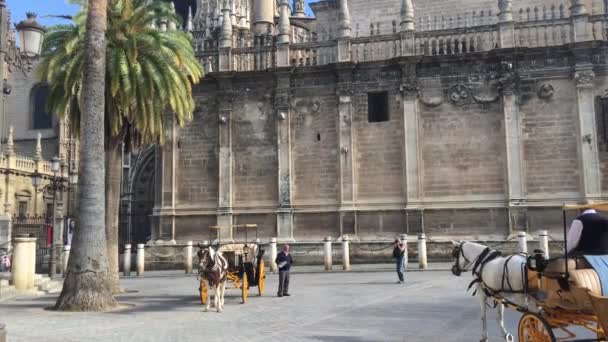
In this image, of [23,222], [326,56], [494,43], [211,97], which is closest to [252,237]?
[211,97]

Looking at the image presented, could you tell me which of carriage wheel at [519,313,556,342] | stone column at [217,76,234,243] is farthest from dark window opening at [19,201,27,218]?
carriage wheel at [519,313,556,342]

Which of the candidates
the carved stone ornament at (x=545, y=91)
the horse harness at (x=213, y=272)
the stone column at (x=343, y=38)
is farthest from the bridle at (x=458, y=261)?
the stone column at (x=343, y=38)

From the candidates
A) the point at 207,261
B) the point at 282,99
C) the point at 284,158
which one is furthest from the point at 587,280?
the point at 282,99

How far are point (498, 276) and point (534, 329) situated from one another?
1.39m

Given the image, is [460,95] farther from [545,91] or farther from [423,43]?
[545,91]

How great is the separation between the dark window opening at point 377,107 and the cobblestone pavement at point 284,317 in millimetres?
11051

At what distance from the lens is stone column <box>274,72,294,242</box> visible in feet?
88.3

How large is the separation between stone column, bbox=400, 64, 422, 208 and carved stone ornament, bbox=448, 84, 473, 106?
1623 millimetres

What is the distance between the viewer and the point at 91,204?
13992 millimetres

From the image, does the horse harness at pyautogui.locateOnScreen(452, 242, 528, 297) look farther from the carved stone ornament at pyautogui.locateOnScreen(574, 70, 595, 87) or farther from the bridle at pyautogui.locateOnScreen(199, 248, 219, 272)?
the carved stone ornament at pyautogui.locateOnScreen(574, 70, 595, 87)

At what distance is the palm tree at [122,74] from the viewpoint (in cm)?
1761

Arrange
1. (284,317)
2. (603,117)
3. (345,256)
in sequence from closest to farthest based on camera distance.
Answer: (284,317) → (345,256) → (603,117)

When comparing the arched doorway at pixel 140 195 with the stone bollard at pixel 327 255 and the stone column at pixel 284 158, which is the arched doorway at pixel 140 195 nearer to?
the stone column at pixel 284 158

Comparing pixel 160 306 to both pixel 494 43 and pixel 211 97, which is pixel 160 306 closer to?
pixel 211 97
